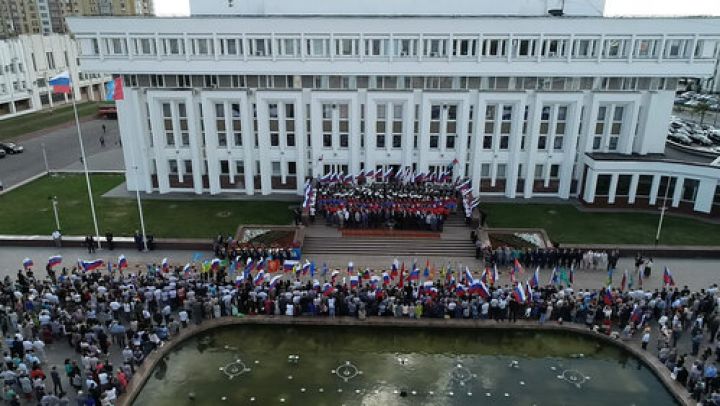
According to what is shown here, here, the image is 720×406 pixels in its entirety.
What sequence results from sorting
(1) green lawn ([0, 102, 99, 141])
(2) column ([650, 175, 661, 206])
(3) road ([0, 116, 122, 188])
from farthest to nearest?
(1) green lawn ([0, 102, 99, 141]) < (3) road ([0, 116, 122, 188]) < (2) column ([650, 175, 661, 206])

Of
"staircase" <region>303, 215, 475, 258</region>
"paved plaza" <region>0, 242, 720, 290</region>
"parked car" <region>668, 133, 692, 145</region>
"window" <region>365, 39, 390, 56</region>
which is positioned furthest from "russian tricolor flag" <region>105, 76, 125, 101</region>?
"parked car" <region>668, 133, 692, 145</region>

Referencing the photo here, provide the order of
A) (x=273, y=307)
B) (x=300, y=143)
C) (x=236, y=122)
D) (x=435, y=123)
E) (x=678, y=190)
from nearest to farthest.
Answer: (x=273, y=307) < (x=678, y=190) < (x=300, y=143) < (x=435, y=123) < (x=236, y=122)

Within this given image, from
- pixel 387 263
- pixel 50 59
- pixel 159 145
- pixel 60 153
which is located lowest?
pixel 60 153

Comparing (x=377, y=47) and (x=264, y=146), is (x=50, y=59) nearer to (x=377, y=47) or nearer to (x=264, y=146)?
(x=264, y=146)

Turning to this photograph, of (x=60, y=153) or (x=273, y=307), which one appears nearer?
(x=273, y=307)

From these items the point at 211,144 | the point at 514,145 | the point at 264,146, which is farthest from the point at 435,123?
the point at 211,144

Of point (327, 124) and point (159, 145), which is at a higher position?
point (327, 124)

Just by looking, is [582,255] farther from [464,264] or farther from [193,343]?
[193,343]

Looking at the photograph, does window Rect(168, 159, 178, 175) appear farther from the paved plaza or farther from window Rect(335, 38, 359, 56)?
window Rect(335, 38, 359, 56)
